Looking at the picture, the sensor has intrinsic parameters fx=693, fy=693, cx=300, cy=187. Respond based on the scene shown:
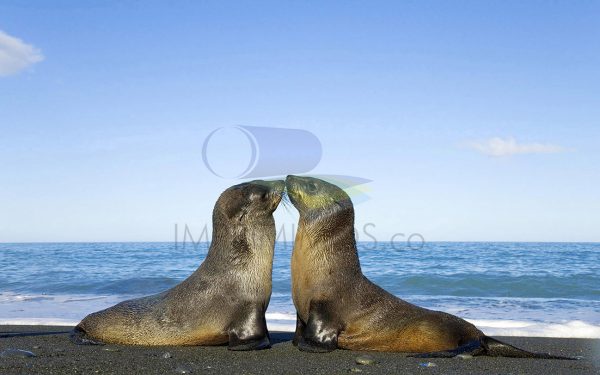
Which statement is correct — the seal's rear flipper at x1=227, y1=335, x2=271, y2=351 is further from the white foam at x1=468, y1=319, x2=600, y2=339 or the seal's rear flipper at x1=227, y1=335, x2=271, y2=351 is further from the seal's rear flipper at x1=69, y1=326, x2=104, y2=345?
the white foam at x1=468, y1=319, x2=600, y2=339

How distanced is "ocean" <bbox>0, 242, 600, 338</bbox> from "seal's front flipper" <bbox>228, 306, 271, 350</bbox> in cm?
285

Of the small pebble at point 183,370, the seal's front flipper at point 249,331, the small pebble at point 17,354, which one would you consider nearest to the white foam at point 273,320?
the seal's front flipper at point 249,331

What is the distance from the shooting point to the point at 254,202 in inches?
326

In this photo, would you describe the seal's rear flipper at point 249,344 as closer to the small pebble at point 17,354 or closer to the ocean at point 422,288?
the small pebble at point 17,354

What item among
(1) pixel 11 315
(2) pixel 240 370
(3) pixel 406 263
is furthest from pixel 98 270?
(2) pixel 240 370

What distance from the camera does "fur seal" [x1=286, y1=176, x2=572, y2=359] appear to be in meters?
7.41

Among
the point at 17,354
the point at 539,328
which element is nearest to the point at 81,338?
the point at 17,354

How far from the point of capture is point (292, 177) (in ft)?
27.1

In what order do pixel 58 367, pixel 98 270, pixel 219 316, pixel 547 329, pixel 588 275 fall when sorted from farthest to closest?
pixel 98 270
pixel 588 275
pixel 547 329
pixel 219 316
pixel 58 367

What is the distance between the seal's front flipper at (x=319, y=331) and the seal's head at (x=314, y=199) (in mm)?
1100

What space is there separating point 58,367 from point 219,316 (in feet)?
6.62

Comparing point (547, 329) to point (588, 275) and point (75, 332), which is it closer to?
point (75, 332)

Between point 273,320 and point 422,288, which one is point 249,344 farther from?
point 422,288

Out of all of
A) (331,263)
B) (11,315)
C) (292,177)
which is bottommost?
(11,315)
